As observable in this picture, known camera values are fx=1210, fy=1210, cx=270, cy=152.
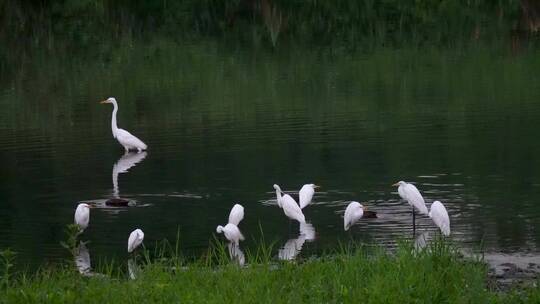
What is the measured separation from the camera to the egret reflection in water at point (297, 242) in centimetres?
1304

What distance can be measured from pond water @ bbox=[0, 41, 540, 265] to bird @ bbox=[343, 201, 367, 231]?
16 centimetres

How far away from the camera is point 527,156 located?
18.4 meters

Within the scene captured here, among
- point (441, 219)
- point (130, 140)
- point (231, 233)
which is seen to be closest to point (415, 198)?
point (441, 219)

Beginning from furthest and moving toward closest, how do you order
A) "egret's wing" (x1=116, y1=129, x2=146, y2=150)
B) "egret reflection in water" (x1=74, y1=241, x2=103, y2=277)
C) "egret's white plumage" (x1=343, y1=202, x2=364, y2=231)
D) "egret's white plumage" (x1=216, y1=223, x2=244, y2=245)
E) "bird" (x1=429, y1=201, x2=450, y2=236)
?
"egret's wing" (x1=116, y1=129, x2=146, y2=150) < "egret's white plumage" (x1=343, y1=202, x2=364, y2=231) < "bird" (x1=429, y1=201, x2=450, y2=236) < "egret's white plumage" (x1=216, y1=223, x2=244, y2=245) < "egret reflection in water" (x1=74, y1=241, x2=103, y2=277)

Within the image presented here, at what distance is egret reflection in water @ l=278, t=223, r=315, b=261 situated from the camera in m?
13.0

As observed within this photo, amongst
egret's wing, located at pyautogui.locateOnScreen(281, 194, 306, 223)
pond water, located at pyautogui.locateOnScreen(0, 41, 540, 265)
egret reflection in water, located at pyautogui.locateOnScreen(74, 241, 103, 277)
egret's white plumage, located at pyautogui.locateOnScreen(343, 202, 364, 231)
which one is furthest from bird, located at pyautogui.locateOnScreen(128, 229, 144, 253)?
egret's white plumage, located at pyautogui.locateOnScreen(343, 202, 364, 231)

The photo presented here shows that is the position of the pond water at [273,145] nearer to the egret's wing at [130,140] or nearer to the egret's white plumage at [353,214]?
the egret's white plumage at [353,214]

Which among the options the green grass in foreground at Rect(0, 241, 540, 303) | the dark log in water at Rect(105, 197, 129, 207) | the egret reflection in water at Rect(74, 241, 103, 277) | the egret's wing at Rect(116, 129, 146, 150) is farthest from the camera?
the egret's wing at Rect(116, 129, 146, 150)

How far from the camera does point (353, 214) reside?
44.7 ft

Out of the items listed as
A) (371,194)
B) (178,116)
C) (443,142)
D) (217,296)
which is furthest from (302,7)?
(217,296)

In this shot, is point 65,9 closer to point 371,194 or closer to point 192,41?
point 192,41

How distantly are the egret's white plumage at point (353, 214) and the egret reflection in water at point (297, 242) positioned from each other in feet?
1.45

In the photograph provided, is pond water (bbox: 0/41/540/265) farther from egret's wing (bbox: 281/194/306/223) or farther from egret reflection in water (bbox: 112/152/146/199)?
egret's wing (bbox: 281/194/306/223)

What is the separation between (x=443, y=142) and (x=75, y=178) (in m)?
6.05
